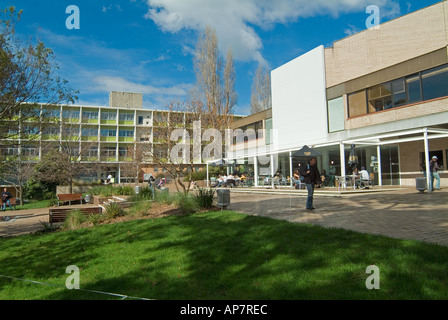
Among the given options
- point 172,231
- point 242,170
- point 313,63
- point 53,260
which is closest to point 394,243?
point 172,231

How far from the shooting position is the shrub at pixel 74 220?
10078 mm

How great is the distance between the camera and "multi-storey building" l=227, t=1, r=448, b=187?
16.1 metres

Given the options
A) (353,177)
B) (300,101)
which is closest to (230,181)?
(300,101)

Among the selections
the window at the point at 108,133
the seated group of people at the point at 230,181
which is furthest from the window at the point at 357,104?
the window at the point at 108,133

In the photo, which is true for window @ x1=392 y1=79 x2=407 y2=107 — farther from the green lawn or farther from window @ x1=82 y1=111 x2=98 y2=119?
window @ x1=82 y1=111 x2=98 y2=119

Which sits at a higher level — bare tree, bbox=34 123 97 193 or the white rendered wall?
the white rendered wall

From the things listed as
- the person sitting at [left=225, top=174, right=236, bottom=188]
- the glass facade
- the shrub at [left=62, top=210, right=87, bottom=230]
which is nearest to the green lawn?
the shrub at [left=62, top=210, right=87, bottom=230]

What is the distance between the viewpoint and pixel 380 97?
18.8 m

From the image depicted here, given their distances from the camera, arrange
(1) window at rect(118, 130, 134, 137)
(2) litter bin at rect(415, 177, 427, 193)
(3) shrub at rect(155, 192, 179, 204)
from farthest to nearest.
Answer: (1) window at rect(118, 130, 134, 137)
(2) litter bin at rect(415, 177, 427, 193)
(3) shrub at rect(155, 192, 179, 204)

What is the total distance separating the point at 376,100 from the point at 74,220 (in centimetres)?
1814

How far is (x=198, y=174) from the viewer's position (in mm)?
34531

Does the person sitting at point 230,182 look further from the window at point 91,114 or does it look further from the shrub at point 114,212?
the window at point 91,114

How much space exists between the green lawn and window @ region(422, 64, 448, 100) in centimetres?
1398

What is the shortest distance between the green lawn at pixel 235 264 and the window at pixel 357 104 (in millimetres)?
15630
